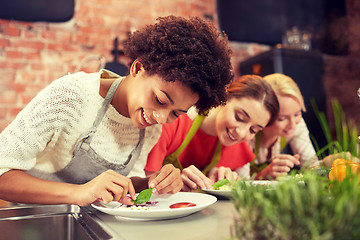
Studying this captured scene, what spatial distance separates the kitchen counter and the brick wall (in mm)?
2201

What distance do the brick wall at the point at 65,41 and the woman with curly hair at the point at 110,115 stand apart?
1.75 metres

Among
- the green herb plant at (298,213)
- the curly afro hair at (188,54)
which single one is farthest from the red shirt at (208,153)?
the green herb plant at (298,213)

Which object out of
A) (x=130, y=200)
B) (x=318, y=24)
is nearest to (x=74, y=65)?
(x=130, y=200)

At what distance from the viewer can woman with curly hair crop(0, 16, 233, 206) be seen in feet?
2.77

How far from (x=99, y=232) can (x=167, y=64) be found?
51 cm

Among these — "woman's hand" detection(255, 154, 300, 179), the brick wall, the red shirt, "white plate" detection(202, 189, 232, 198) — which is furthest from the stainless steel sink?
the brick wall

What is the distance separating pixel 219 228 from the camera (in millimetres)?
591

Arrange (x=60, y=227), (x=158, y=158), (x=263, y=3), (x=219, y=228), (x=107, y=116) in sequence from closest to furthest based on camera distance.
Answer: (x=219, y=228) → (x=60, y=227) → (x=107, y=116) → (x=158, y=158) → (x=263, y=3)

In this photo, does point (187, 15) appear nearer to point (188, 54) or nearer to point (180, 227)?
point (188, 54)

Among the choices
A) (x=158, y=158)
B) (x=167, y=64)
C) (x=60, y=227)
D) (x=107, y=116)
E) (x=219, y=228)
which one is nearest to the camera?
(x=219, y=228)

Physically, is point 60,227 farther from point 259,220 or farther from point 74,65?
point 74,65

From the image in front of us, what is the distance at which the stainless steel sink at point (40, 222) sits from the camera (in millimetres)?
793

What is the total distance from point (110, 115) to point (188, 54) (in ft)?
1.20

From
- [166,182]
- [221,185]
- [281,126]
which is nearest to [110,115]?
[166,182]
